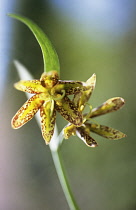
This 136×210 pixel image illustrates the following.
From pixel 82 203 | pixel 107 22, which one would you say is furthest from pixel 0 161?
pixel 107 22

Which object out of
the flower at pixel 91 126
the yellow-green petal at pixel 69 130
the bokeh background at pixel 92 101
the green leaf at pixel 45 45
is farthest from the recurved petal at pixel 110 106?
the bokeh background at pixel 92 101

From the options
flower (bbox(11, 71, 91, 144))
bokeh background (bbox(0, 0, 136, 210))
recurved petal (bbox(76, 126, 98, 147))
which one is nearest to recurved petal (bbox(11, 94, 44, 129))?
flower (bbox(11, 71, 91, 144))

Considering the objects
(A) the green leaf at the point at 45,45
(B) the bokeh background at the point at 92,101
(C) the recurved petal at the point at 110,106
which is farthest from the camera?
(B) the bokeh background at the point at 92,101

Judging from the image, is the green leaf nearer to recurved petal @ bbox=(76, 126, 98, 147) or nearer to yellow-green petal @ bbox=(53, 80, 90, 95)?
yellow-green petal @ bbox=(53, 80, 90, 95)

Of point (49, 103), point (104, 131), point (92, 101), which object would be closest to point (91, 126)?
point (104, 131)

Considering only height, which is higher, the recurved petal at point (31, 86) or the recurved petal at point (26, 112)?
the recurved petal at point (31, 86)

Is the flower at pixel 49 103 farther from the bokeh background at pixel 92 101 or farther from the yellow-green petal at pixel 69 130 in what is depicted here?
the bokeh background at pixel 92 101
